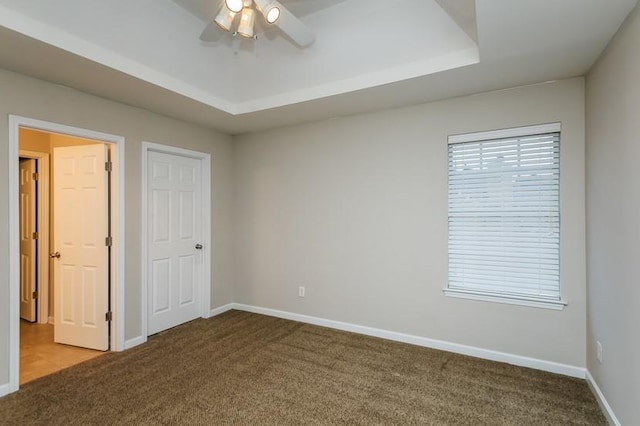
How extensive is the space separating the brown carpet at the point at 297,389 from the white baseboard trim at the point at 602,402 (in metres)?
0.06

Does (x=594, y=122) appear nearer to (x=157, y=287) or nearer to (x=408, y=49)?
(x=408, y=49)

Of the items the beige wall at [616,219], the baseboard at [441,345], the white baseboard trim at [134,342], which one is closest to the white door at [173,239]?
the white baseboard trim at [134,342]

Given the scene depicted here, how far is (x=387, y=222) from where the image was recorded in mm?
3621

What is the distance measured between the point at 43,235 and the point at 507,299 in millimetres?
5193

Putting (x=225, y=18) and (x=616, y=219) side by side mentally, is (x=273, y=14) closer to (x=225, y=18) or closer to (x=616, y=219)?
(x=225, y=18)

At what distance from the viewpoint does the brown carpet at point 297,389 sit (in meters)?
2.28

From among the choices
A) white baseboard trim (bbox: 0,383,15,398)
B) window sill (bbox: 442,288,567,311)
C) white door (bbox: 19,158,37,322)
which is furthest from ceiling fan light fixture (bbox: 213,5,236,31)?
white door (bbox: 19,158,37,322)

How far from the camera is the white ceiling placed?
6.97 ft

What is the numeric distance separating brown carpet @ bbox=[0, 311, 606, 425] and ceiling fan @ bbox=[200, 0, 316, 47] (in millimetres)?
2513

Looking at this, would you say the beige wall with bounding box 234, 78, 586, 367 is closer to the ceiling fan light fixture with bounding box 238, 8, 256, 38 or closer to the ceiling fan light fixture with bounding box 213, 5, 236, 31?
the ceiling fan light fixture with bounding box 238, 8, 256, 38

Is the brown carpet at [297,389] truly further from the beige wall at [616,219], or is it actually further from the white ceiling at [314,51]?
the white ceiling at [314,51]

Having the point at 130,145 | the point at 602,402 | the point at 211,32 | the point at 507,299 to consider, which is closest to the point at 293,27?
the point at 211,32

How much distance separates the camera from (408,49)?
2.74m

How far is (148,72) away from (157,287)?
2.27 metres
